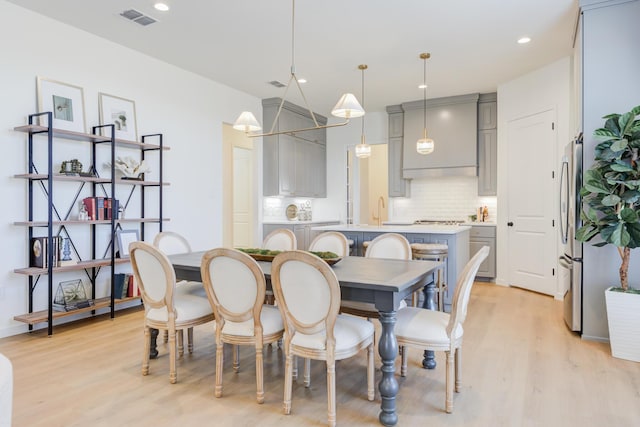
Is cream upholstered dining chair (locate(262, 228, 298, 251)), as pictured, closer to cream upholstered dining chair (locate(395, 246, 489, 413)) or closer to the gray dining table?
the gray dining table

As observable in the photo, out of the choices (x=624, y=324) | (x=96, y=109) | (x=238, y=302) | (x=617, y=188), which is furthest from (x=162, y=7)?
(x=624, y=324)

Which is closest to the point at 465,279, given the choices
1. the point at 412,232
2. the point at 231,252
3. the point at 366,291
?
the point at 366,291

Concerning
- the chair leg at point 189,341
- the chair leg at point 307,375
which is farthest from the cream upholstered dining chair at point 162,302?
the chair leg at point 307,375

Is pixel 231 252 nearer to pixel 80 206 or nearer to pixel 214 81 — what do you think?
pixel 80 206

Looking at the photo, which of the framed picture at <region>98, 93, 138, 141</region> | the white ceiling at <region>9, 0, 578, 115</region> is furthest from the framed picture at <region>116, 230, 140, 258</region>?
the white ceiling at <region>9, 0, 578, 115</region>

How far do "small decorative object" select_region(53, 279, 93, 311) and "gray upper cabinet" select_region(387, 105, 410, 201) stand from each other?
498 centimetres

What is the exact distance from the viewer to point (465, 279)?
2230 millimetres

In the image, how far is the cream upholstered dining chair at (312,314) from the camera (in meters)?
2.12

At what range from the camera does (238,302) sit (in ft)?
8.11

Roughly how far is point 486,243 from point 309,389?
14.9 feet

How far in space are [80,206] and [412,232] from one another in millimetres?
3461

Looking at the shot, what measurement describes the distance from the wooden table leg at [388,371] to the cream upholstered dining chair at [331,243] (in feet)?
5.01

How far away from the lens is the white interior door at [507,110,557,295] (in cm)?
529

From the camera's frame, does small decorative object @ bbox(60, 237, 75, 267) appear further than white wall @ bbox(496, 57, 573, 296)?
No
